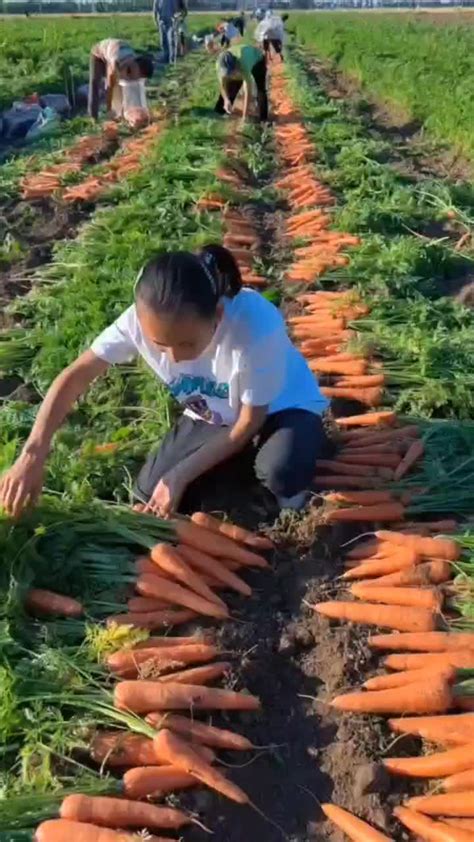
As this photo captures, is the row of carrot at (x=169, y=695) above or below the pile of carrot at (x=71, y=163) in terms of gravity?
above

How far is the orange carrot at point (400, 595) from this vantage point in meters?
3.15

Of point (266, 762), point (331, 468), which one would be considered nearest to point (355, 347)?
point (331, 468)

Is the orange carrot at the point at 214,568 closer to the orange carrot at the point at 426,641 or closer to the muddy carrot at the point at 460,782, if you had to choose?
the orange carrot at the point at 426,641

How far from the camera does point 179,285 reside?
290 cm

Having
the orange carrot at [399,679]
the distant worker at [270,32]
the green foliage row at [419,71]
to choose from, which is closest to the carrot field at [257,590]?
the orange carrot at [399,679]

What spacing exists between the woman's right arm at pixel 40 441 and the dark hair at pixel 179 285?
1.72 ft

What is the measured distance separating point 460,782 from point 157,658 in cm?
94

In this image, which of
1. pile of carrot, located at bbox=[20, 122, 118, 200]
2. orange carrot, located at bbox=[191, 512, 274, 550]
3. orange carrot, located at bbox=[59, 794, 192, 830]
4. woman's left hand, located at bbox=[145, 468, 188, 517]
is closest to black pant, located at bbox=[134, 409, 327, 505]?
woman's left hand, located at bbox=[145, 468, 188, 517]

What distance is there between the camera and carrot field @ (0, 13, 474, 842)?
8.43 feet

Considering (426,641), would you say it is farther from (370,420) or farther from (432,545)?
(370,420)

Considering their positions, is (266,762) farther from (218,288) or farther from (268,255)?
(268,255)

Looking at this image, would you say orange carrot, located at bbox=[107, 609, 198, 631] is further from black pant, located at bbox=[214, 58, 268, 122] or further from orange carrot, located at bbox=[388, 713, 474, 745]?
black pant, located at bbox=[214, 58, 268, 122]

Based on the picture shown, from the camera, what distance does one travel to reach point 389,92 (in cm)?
→ 1567

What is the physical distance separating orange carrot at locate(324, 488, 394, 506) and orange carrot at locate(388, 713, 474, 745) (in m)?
1.07
